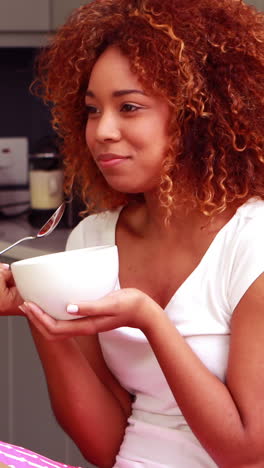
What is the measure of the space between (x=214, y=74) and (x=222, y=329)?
361 mm

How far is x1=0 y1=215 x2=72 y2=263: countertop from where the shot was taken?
2062mm

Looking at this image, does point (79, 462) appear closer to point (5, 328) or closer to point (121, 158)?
point (5, 328)

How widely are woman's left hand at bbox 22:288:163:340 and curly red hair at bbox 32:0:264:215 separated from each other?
22 cm

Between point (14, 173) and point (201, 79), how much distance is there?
1.71 metres

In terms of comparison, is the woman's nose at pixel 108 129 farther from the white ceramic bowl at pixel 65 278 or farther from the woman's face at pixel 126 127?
the white ceramic bowl at pixel 65 278

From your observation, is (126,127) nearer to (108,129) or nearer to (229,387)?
(108,129)

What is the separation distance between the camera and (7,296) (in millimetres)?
1189

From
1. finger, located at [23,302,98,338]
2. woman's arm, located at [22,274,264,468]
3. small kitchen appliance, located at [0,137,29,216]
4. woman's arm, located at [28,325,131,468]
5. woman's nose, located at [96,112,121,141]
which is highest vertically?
woman's nose, located at [96,112,121,141]

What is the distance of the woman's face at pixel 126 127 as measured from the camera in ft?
3.86

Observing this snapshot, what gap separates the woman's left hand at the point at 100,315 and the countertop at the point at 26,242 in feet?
3.20

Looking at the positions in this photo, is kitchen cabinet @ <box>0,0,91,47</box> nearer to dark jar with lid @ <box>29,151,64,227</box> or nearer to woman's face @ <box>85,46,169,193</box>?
dark jar with lid @ <box>29,151,64,227</box>

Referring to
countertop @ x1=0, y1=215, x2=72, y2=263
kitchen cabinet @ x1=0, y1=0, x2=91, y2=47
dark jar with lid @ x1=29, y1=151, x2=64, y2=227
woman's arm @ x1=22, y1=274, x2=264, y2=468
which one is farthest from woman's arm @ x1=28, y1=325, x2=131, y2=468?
kitchen cabinet @ x1=0, y1=0, x2=91, y2=47

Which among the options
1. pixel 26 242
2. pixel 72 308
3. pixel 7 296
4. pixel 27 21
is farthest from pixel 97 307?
pixel 27 21

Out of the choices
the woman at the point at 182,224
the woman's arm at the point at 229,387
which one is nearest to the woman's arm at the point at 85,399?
the woman at the point at 182,224
